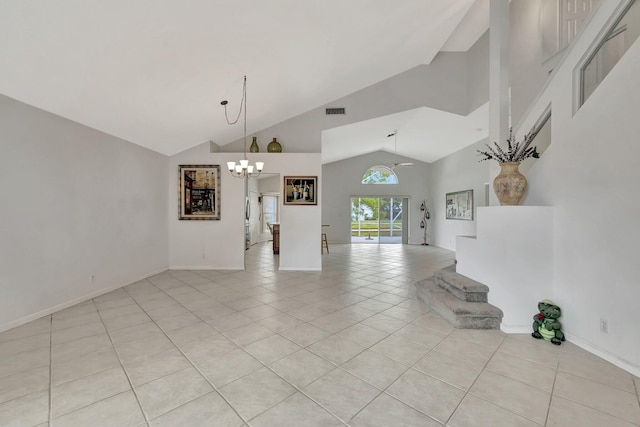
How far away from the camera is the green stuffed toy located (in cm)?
263

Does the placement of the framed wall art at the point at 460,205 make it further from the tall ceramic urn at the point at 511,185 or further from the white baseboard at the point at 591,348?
the white baseboard at the point at 591,348

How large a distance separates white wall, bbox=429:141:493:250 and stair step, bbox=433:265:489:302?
4.91 metres

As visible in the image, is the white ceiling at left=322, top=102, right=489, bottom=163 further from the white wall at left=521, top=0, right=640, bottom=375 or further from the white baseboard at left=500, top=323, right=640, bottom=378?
the white baseboard at left=500, top=323, right=640, bottom=378

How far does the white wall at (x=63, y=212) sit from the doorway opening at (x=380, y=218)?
7.94 metres

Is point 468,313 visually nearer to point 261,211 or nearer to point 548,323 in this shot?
point 548,323

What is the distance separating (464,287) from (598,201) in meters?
1.53

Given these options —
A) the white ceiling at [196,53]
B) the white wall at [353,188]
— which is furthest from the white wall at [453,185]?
the white ceiling at [196,53]

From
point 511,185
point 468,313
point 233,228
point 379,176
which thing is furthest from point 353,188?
point 468,313

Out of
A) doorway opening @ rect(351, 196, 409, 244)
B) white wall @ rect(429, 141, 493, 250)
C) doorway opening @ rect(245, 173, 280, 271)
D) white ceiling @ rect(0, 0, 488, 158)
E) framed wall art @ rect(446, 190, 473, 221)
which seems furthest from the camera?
doorway opening @ rect(351, 196, 409, 244)

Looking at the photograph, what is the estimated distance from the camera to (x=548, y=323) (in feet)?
8.75

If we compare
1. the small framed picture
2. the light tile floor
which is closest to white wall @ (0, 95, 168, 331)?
the light tile floor

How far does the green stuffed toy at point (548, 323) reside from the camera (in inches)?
104

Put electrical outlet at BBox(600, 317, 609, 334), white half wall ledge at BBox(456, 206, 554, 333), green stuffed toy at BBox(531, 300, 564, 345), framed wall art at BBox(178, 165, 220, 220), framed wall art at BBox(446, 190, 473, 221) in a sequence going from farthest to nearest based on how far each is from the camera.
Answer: framed wall art at BBox(446, 190, 473, 221) < framed wall art at BBox(178, 165, 220, 220) < white half wall ledge at BBox(456, 206, 554, 333) < green stuffed toy at BBox(531, 300, 564, 345) < electrical outlet at BBox(600, 317, 609, 334)

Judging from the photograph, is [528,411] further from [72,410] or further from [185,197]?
[185,197]
